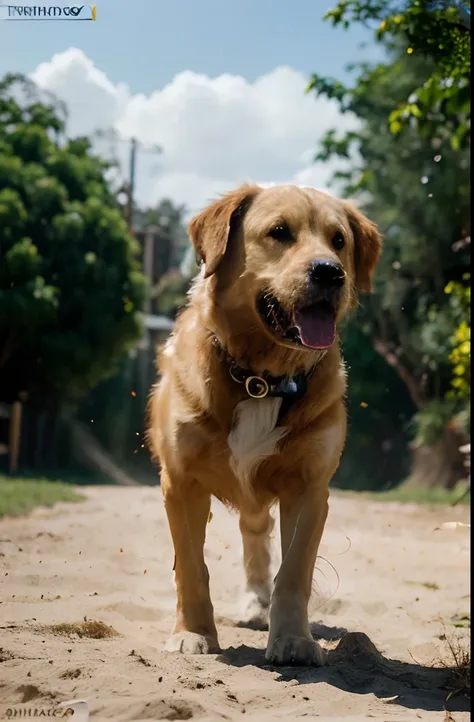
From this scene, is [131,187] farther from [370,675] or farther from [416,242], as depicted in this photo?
[370,675]

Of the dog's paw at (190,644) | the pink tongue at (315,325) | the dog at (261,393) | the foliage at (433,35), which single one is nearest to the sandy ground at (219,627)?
the dog's paw at (190,644)

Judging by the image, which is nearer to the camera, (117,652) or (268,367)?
(117,652)

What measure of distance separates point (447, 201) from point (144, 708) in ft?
55.3

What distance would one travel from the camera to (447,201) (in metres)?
18.5

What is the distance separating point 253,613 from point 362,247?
6.66 feet

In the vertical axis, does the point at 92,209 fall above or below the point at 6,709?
above

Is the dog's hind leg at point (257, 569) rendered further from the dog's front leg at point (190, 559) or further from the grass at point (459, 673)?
the grass at point (459, 673)

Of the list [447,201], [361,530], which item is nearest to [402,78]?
[447,201]

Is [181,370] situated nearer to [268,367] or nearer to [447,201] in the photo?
[268,367]

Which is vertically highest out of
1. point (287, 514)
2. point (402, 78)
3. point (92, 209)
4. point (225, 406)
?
point (402, 78)

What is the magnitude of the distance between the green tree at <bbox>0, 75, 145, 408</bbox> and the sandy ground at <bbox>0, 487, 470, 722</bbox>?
9447mm

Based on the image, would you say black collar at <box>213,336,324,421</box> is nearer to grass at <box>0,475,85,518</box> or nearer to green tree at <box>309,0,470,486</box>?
grass at <box>0,475,85,518</box>

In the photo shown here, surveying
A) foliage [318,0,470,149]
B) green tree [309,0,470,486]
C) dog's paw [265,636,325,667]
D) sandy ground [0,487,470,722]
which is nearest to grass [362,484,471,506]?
green tree [309,0,470,486]

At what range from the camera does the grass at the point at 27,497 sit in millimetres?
9359
